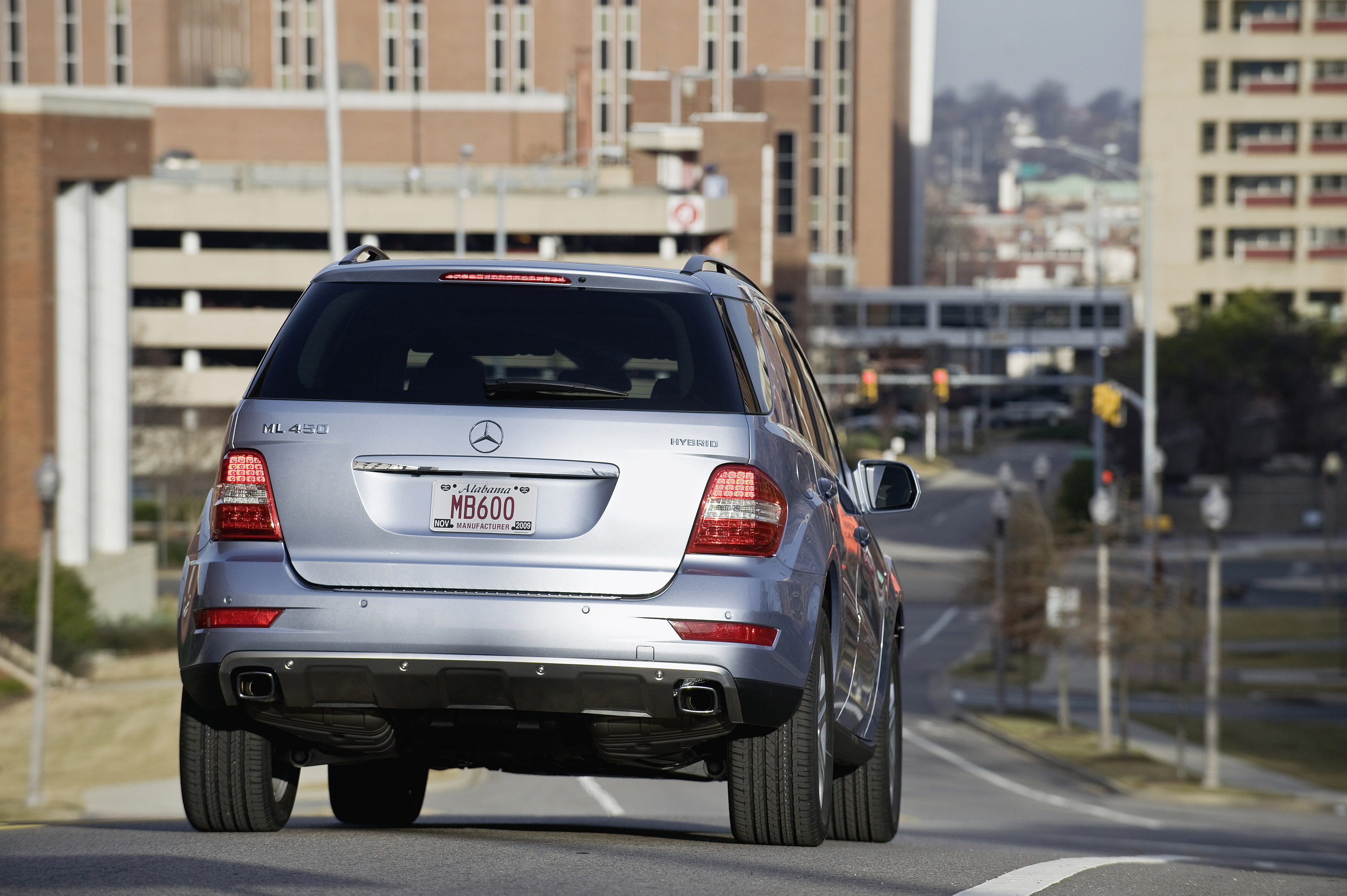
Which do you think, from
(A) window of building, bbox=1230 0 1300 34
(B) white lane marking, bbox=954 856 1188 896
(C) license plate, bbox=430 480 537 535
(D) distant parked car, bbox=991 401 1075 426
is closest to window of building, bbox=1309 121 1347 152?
(A) window of building, bbox=1230 0 1300 34

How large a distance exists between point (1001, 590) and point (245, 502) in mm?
38100

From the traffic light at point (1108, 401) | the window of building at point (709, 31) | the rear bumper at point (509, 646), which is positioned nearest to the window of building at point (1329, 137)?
the window of building at point (709, 31)

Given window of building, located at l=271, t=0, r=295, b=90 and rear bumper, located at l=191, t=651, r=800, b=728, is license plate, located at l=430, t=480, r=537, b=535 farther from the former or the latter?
window of building, located at l=271, t=0, r=295, b=90

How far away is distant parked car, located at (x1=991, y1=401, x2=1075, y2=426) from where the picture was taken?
11775cm

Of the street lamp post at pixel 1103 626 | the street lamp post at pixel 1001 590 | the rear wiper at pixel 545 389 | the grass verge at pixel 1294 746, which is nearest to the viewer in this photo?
the rear wiper at pixel 545 389

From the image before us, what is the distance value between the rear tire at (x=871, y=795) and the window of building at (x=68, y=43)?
118 metres

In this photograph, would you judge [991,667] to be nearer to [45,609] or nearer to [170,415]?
[45,609]

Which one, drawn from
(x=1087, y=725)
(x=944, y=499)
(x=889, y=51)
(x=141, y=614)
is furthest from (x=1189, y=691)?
(x=889, y=51)

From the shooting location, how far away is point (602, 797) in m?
29.6

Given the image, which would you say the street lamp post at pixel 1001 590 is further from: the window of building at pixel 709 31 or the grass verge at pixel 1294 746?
the window of building at pixel 709 31

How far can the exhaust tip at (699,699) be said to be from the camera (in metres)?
5.62

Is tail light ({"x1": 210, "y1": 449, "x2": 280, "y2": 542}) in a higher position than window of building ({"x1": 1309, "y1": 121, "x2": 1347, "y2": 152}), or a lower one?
lower

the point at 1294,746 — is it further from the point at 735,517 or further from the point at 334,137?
the point at 735,517

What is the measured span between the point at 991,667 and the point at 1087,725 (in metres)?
7.11
